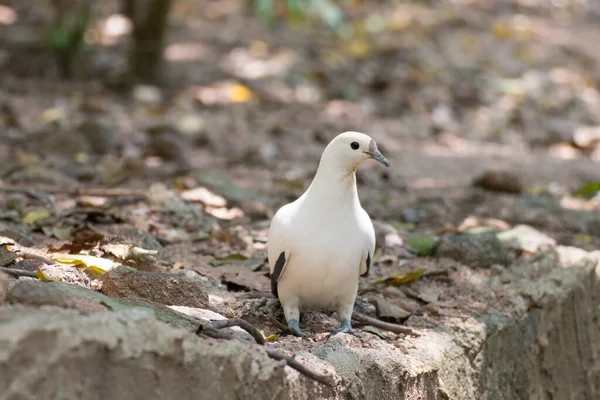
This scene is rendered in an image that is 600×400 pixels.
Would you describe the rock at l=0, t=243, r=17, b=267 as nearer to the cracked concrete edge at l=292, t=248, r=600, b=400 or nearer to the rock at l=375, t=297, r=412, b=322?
the cracked concrete edge at l=292, t=248, r=600, b=400

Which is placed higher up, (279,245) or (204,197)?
(279,245)

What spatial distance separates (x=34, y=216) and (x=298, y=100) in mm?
4731

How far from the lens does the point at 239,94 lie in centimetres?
940

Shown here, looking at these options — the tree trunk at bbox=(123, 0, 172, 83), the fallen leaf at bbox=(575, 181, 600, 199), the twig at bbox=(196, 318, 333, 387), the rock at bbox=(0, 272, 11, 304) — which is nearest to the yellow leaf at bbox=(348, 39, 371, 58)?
the tree trunk at bbox=(123, 0, 172, 83)

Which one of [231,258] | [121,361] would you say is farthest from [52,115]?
[121,361]

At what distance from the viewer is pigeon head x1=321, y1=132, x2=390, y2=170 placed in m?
4.14

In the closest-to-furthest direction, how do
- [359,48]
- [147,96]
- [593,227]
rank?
[593,227], [147,96], [359,48]

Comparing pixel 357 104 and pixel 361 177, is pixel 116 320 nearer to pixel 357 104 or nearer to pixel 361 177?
pixel 361 177

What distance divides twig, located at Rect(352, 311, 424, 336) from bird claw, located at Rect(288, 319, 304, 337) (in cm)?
32

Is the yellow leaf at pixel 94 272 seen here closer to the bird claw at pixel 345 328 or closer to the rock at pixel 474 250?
the bird claw at pixel 345 328

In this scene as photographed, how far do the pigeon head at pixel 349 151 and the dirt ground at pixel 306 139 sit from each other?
0.77 m

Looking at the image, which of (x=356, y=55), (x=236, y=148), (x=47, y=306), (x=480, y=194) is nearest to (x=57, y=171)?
(x=236, y=148)

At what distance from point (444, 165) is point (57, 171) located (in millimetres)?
3338

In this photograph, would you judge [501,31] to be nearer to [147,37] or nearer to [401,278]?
[147,37]
